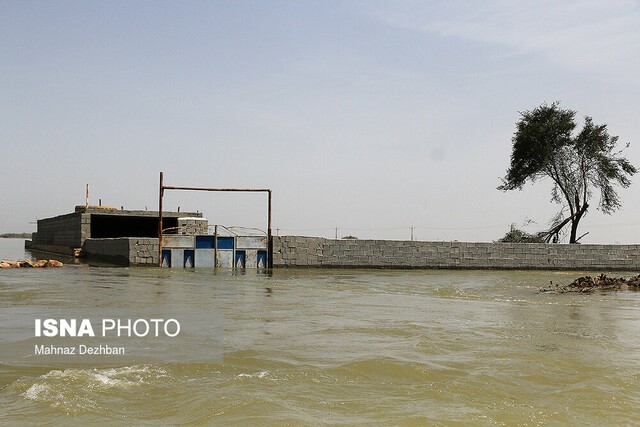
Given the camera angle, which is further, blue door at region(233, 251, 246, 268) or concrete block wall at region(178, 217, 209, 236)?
concrete block wall at region(178, 217, 209, 236)

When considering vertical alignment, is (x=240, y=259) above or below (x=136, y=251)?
below

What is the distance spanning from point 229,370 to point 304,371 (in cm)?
63

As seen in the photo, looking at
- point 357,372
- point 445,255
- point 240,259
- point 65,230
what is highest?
point 65,230

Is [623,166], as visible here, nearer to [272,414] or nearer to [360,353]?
[360,353]

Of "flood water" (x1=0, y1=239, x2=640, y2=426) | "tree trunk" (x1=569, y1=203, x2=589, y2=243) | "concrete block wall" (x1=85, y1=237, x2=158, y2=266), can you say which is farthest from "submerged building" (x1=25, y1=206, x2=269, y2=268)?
"tree trunk" (x1=569, y1=203, x2=589, y2=243)

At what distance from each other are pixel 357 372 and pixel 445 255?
63.2ft

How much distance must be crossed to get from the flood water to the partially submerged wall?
37.5 feet

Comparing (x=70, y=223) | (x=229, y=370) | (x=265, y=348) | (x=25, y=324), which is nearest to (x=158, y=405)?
(x=229, y=370)

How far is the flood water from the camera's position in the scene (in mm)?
4152

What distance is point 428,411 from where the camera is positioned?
427 centimetres

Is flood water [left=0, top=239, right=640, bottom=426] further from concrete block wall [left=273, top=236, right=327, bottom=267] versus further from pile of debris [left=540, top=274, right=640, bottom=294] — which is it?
concrete block wall [left=273, top=236, right=327, bottom=267]

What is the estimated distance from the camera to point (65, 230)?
31.3 meters

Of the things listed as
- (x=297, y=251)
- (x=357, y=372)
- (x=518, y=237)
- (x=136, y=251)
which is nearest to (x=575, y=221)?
(x=518, y=237)

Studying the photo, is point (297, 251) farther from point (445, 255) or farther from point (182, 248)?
point (445, 255)
